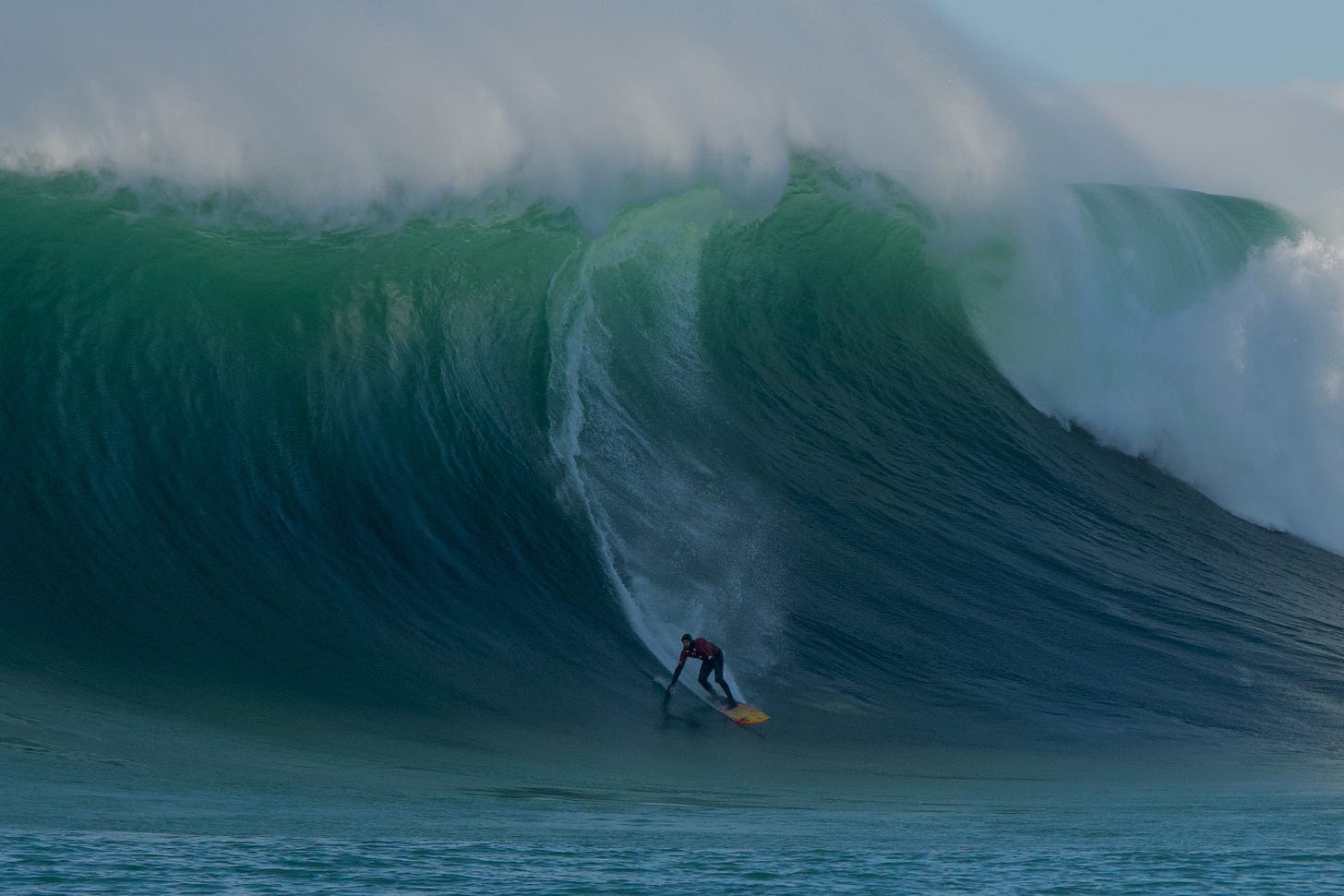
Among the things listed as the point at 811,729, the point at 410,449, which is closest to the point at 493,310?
the point at 410,449

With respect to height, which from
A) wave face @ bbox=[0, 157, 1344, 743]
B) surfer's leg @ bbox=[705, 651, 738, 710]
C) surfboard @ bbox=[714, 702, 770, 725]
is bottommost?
surfboard @ bbox=[714, 702, 770, 725]

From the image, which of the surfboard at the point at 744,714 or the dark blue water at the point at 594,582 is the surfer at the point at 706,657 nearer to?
the surfboard at the point at 744,714

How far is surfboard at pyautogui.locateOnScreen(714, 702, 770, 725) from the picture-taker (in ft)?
24.4

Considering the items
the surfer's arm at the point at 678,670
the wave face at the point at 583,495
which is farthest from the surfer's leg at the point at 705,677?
the wave face at the point at 583,495

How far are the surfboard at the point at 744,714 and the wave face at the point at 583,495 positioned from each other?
0.17 metres

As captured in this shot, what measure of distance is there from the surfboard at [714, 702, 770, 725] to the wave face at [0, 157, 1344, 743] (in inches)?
6.6

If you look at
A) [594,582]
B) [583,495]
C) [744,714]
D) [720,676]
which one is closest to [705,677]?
[720,676]

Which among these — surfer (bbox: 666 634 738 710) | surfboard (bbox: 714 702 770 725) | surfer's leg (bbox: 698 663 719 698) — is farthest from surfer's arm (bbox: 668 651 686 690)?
surfboard (bbox: 714 702 770 725)

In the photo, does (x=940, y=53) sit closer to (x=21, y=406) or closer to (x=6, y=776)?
(x=21, y=406)

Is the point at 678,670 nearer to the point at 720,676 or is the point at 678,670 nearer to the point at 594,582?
the point at 720,676

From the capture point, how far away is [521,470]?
9.33m

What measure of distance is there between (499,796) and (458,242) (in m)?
6.11

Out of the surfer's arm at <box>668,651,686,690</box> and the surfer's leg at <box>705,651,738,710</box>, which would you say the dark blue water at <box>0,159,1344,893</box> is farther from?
the surfer's leg at <box>705,651,738,710</box>

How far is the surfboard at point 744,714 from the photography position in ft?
24.4
